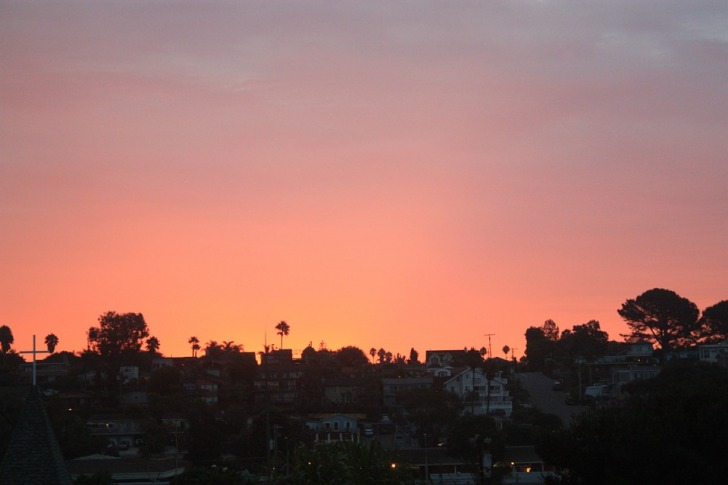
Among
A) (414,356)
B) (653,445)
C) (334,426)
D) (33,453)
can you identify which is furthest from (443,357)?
(33,453)

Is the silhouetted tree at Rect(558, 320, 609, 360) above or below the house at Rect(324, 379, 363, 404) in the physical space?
above

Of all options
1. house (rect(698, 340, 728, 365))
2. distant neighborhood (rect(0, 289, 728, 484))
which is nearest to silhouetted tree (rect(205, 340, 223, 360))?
distant neighborhood (rect(0, 289, 728, 484))

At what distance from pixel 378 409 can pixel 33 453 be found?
96513mm

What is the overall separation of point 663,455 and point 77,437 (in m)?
61.8

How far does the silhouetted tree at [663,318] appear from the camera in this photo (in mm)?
153875

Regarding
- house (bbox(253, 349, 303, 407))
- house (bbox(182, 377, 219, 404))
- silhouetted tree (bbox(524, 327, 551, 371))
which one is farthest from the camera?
silhouetted tree (bbox(524, 327, 551, 371))

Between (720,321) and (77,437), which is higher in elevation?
(720,321)

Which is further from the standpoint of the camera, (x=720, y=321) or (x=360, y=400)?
(x=720, y=321)

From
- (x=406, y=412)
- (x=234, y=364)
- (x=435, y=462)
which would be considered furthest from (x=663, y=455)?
(x=234, y=364)

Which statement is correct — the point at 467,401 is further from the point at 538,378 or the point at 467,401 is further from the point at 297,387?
the point at 538,378

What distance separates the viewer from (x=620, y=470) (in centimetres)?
4128

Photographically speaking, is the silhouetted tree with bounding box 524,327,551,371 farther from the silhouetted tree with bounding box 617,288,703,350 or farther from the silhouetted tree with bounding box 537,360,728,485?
the silhouetted tree with bounding box 537,360,728,485

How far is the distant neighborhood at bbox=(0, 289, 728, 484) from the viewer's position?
42.3 metres

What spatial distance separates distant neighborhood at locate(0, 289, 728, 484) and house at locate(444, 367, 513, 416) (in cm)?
23
